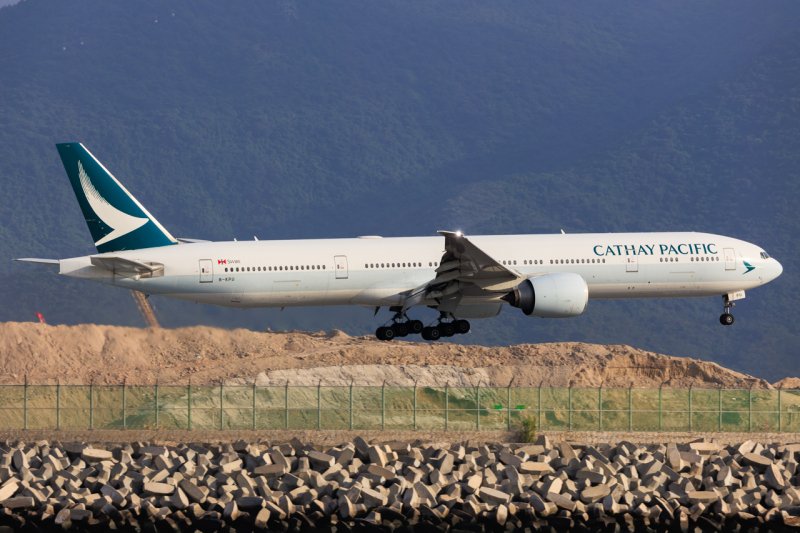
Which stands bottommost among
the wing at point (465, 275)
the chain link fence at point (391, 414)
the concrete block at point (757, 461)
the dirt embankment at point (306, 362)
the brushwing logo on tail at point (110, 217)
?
the concrete block at point (757, 461)

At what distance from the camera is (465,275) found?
159 ft

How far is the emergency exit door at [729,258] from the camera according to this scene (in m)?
53.5

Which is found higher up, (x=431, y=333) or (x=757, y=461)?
(x=431, y=333)

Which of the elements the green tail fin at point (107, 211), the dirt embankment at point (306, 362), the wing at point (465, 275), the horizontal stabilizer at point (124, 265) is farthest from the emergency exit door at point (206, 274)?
the dirt embankment at point (306, 362)

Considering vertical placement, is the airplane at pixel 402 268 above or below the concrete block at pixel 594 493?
above

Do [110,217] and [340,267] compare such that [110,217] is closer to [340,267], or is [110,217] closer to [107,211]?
[107,211]

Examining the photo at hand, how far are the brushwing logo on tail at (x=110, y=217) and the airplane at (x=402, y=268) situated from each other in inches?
2.0

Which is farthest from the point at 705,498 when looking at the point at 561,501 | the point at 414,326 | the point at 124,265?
the point at 124,265

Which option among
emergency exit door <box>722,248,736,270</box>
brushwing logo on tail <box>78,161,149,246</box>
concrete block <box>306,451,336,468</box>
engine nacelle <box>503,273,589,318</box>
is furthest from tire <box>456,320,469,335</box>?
brushwing logo on tail <box>78,161,149,246</box>

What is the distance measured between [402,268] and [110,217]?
48.7 ft

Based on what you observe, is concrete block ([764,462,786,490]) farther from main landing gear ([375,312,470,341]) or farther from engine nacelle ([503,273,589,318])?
main landing gear ([375,312,470,341])

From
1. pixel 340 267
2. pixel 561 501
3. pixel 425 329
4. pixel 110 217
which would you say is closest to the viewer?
pixel 561 501

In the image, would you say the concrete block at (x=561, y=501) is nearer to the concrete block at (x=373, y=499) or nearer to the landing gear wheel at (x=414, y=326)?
the concrete block at (x=373, y=499)

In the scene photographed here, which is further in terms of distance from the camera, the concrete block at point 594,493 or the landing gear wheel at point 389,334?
the landing gear wheel at point 389,334
